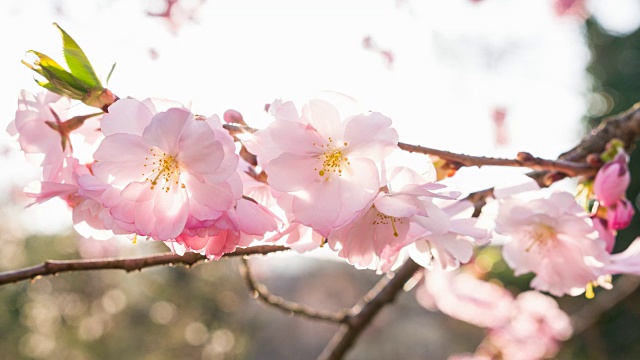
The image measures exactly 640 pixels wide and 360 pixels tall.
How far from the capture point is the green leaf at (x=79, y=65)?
1.72 ft

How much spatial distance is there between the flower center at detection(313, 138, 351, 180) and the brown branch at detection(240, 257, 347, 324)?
316 mm

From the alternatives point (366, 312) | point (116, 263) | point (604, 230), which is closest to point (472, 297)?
point (366, 312)

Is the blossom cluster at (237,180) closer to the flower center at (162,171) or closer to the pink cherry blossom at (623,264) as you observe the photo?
the flower center at (162,171)

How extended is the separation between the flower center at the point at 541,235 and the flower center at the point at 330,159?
1.05 feet

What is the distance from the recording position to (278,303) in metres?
1.02

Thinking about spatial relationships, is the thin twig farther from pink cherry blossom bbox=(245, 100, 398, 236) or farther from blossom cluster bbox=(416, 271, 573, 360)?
blossom cluster bbox=(416, 271, 573, 360)

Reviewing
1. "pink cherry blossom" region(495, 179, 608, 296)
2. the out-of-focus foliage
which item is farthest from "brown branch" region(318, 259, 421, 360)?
the out-of-focus foliage

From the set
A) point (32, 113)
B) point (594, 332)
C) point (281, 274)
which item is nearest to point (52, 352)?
point (281, 274)

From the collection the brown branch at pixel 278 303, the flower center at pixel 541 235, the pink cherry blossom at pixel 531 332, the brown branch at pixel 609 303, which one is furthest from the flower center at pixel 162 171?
the pink cherry blossom at pixel 531 332

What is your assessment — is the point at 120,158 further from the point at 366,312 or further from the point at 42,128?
the point at 366,312

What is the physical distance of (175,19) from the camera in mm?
2523

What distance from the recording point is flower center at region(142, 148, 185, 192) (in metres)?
0.48

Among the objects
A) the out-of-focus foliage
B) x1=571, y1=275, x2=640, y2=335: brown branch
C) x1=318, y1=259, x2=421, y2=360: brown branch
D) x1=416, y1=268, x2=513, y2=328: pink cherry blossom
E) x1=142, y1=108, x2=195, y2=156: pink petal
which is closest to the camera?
x1=142, y1=108, x2=195, y2=156: pink petal

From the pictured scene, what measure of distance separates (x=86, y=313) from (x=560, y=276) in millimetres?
6784
